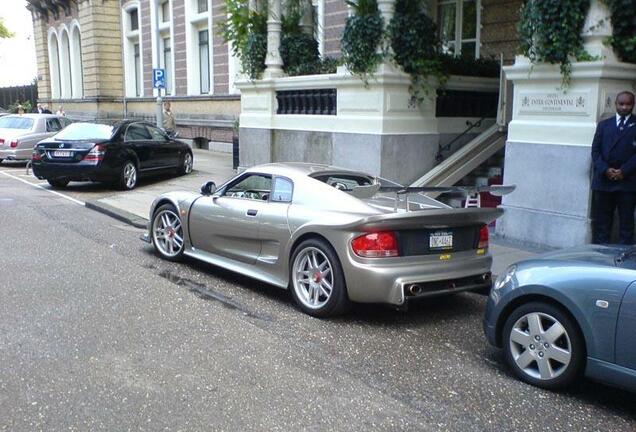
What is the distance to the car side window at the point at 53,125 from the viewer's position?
20.6m

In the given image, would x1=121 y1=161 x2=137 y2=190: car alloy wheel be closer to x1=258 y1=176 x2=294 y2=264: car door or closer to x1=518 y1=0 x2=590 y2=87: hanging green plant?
x1=258 y1=176 x2=294 y2=264: car door

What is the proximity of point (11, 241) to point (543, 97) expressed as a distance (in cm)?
749

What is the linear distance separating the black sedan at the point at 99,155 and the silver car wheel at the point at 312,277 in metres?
9.46

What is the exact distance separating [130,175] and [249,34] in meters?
4.22

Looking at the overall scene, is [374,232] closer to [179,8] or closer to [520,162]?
[520,162]

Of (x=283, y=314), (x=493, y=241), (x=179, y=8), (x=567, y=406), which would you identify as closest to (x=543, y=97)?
(x=493, y=241)

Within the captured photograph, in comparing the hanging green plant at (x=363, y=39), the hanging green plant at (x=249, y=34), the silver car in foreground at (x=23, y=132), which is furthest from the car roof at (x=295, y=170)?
the silver car in foreground at (x=23, y=132)

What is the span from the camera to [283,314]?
6.22 meters

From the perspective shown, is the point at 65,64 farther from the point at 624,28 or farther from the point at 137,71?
the point at 624,28

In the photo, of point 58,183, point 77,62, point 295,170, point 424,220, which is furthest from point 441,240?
point 77,62

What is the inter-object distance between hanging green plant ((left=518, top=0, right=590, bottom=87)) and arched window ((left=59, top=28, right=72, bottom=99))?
110ft

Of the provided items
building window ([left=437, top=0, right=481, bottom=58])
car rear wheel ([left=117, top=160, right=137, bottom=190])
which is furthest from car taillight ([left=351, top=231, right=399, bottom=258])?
car rear wheel ([left=117, top=160, right=137, bottom=190])

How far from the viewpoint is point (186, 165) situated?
17.5 m

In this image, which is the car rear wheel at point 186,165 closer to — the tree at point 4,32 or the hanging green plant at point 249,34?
the hanging green plant at point 249,34
